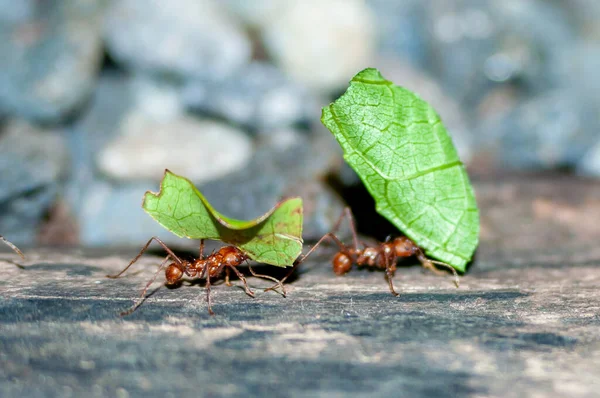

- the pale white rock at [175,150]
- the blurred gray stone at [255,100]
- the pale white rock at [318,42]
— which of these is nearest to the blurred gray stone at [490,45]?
the pale white rock at [318,42]

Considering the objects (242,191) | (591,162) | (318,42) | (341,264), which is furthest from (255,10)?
(341,264)

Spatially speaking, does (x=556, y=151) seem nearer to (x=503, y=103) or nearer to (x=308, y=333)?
(x=503, y=103)

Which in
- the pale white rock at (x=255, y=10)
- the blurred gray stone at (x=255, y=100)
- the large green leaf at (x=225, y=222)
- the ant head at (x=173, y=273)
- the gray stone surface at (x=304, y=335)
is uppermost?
the pale white rock at (x=255, y=10)

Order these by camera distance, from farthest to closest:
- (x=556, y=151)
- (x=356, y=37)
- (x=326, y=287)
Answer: (x=356, y=37) → (x=556, y=151) → (x=326, y=287)

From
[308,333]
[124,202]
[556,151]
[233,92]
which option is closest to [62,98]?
[124,202]

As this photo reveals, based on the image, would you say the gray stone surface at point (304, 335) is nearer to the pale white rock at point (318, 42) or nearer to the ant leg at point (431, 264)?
the ant leg at point (431, 264)

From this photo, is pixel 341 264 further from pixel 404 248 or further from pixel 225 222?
pixel 225 222
